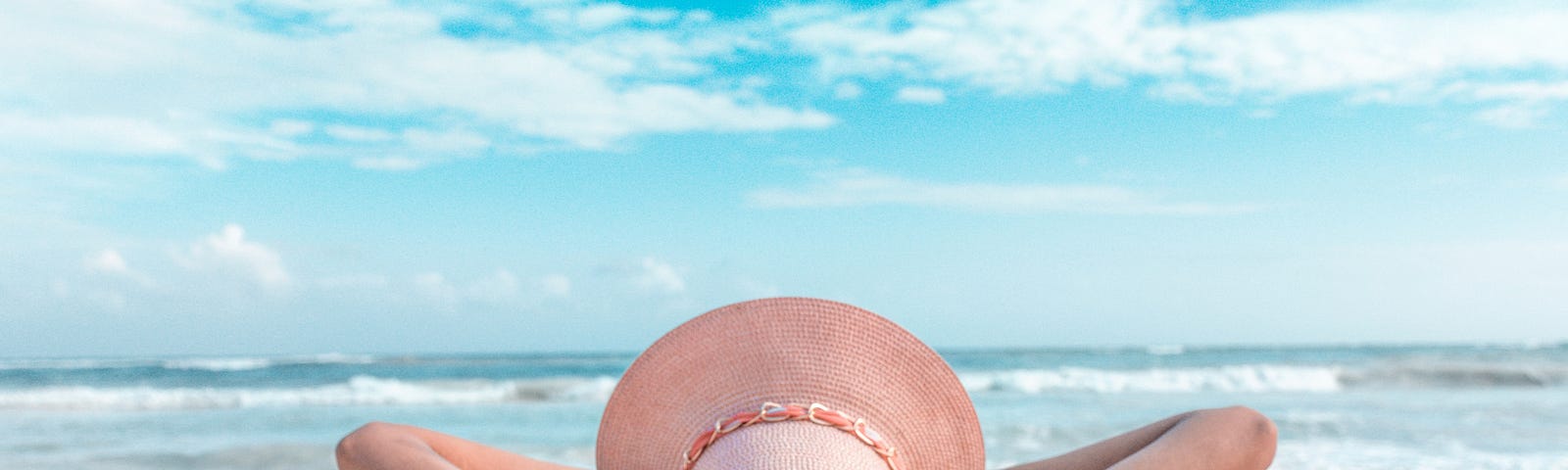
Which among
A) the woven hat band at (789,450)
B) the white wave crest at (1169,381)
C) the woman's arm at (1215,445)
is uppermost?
the woven hat band at (789,450)

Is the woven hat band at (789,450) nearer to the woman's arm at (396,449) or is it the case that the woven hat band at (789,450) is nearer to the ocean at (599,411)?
the woman's arm at (396,449)

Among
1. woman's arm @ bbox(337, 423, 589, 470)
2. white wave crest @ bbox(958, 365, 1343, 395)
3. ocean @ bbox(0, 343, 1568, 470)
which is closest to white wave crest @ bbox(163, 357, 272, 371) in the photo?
ocean @ bbox(0, 343, 1568, 470)

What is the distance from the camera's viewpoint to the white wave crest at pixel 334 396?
12.5 meters

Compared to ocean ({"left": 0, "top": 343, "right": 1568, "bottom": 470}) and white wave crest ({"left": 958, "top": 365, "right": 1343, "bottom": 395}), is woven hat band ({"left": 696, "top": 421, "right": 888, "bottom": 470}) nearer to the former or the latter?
ocean ({"left": 0, "top": 343, "right": 1568, "bottom": 470})

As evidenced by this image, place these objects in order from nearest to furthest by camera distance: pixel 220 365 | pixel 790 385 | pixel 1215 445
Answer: pixel 1215 445 → pixel 790 385 → pixel 220 365

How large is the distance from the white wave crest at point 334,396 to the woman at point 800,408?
11.3 meters

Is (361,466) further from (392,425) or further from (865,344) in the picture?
(865,344)

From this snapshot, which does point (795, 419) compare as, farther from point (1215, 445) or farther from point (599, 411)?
point (599, 411)

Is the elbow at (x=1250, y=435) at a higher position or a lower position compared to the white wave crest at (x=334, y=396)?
higher

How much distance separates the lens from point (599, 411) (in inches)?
422

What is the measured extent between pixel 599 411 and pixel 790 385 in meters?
8.95

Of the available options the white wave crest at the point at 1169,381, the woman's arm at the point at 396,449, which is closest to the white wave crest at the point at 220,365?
the white wave crest at the point at 1169,381

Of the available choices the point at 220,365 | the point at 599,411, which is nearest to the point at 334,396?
the point at 599,411

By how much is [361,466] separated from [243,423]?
8642 millimetres
